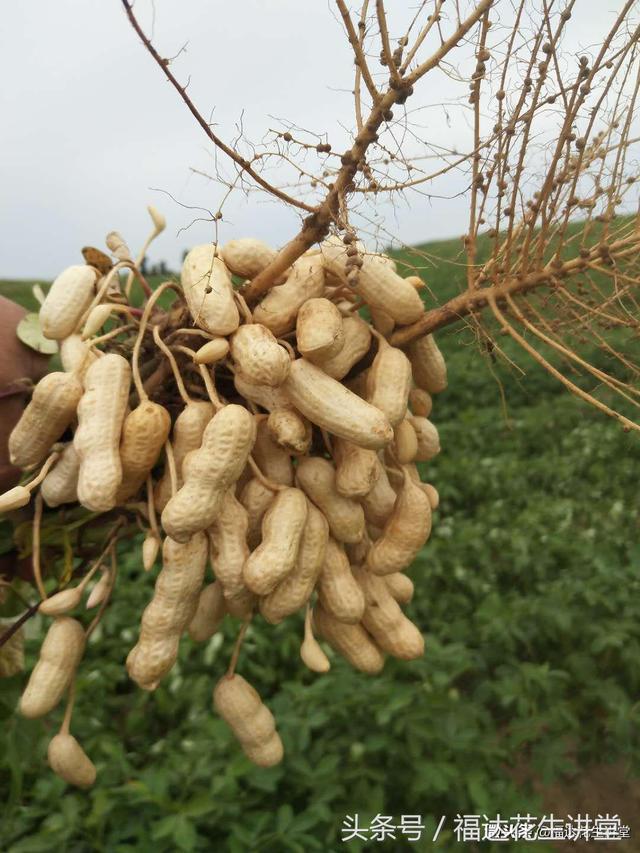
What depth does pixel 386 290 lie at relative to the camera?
4.72ft

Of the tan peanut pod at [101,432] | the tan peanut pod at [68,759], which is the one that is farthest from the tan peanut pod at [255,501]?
the tan peanut pod at [68,759]

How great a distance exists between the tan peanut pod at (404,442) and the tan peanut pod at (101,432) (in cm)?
50

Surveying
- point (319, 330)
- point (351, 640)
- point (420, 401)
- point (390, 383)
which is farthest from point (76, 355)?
point (351, 640)

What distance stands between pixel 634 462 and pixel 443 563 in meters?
1.95

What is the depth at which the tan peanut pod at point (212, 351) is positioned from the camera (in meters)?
1.37

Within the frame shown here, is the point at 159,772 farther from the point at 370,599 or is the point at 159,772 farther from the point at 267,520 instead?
the point at 267,520

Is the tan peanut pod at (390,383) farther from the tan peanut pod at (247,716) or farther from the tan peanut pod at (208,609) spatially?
the tan peanut pod at (247,716)

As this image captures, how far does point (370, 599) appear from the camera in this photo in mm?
1659

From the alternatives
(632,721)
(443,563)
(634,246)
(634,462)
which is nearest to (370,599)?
(634,246)

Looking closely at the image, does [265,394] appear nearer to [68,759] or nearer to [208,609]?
[208,609]

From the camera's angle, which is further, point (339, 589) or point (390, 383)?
point (339, 589)

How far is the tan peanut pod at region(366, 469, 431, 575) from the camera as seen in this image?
5.06ft

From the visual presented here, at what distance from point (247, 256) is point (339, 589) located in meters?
0.63

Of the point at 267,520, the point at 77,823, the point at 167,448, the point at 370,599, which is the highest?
the point at 167,448
